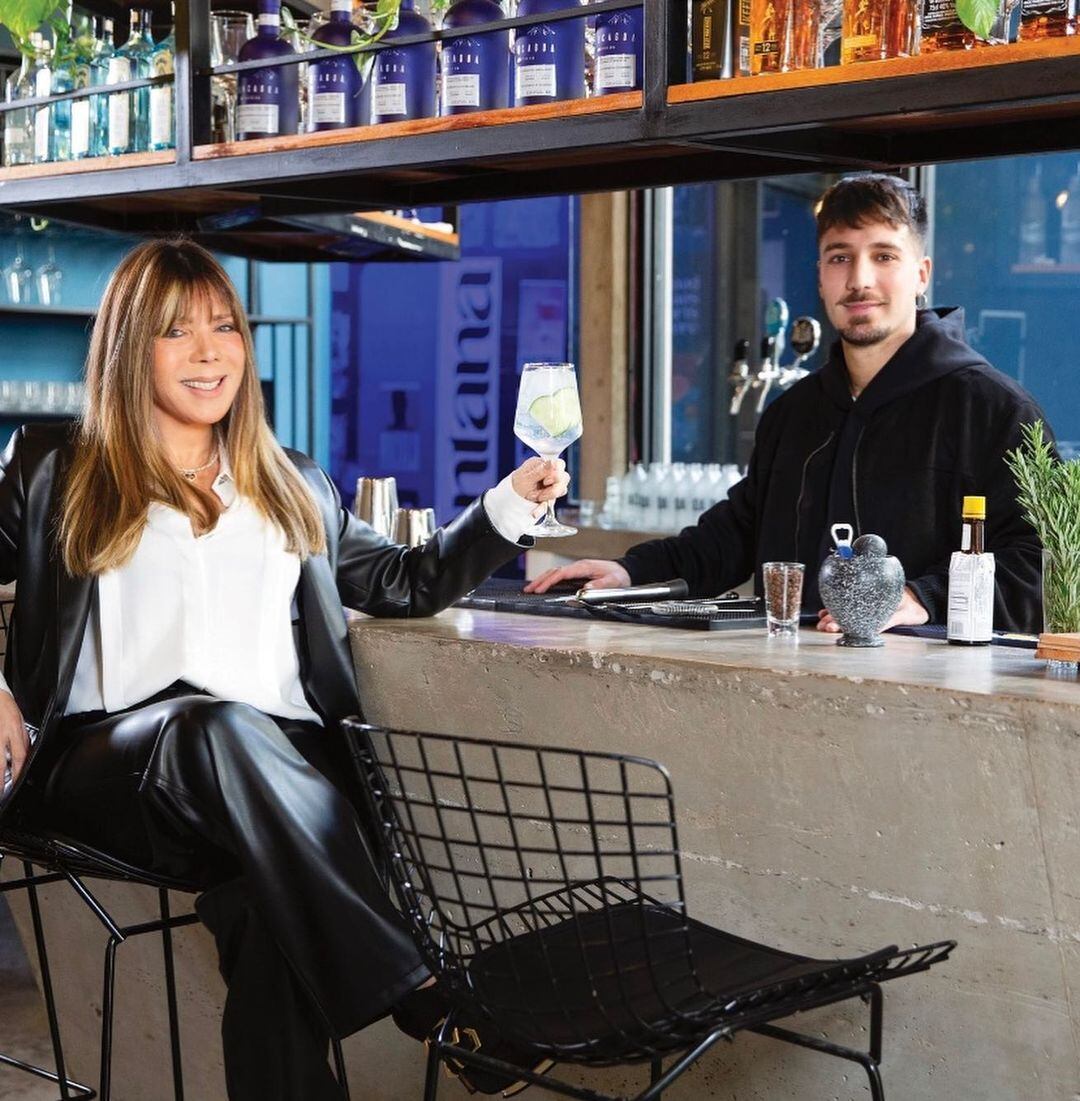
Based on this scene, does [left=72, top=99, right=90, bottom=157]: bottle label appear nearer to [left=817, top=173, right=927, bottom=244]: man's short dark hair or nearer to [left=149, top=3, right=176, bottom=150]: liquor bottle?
[left=149, top=3, right=176, bottom=150]: liquor bottle

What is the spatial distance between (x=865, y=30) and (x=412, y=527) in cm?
123

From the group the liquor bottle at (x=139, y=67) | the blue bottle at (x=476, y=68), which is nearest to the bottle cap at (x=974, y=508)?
the blue bottle at (x=476, y=68)

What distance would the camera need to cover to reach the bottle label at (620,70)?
2.43 metres

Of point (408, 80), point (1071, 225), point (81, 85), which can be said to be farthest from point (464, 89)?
point (1071, 225)

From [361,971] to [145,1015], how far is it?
115 centimetres

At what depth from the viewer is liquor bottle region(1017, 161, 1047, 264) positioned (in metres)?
5.40

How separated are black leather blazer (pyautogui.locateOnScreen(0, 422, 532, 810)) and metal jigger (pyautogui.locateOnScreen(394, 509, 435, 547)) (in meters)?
0.32

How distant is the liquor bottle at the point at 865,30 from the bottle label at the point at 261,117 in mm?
1148

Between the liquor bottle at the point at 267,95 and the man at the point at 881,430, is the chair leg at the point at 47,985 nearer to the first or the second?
the man at the point at 881,430

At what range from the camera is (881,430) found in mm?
3096

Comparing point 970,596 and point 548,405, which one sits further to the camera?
point 548,405

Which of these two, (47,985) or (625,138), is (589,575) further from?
(47,985)

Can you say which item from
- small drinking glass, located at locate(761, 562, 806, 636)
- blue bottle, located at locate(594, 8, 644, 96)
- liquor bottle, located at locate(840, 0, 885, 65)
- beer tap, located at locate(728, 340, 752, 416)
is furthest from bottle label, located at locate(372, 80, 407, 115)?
beer tap, located at locate(728, 340, 752, 416)

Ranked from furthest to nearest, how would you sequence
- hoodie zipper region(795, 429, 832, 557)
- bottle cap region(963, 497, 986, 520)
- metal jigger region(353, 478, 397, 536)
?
Answer: hoodie zipper region(795, 429, 832, 557) → metal jigger region(353, 478, 397, 536) → bottle cap region(963, 497, 986, 520)
